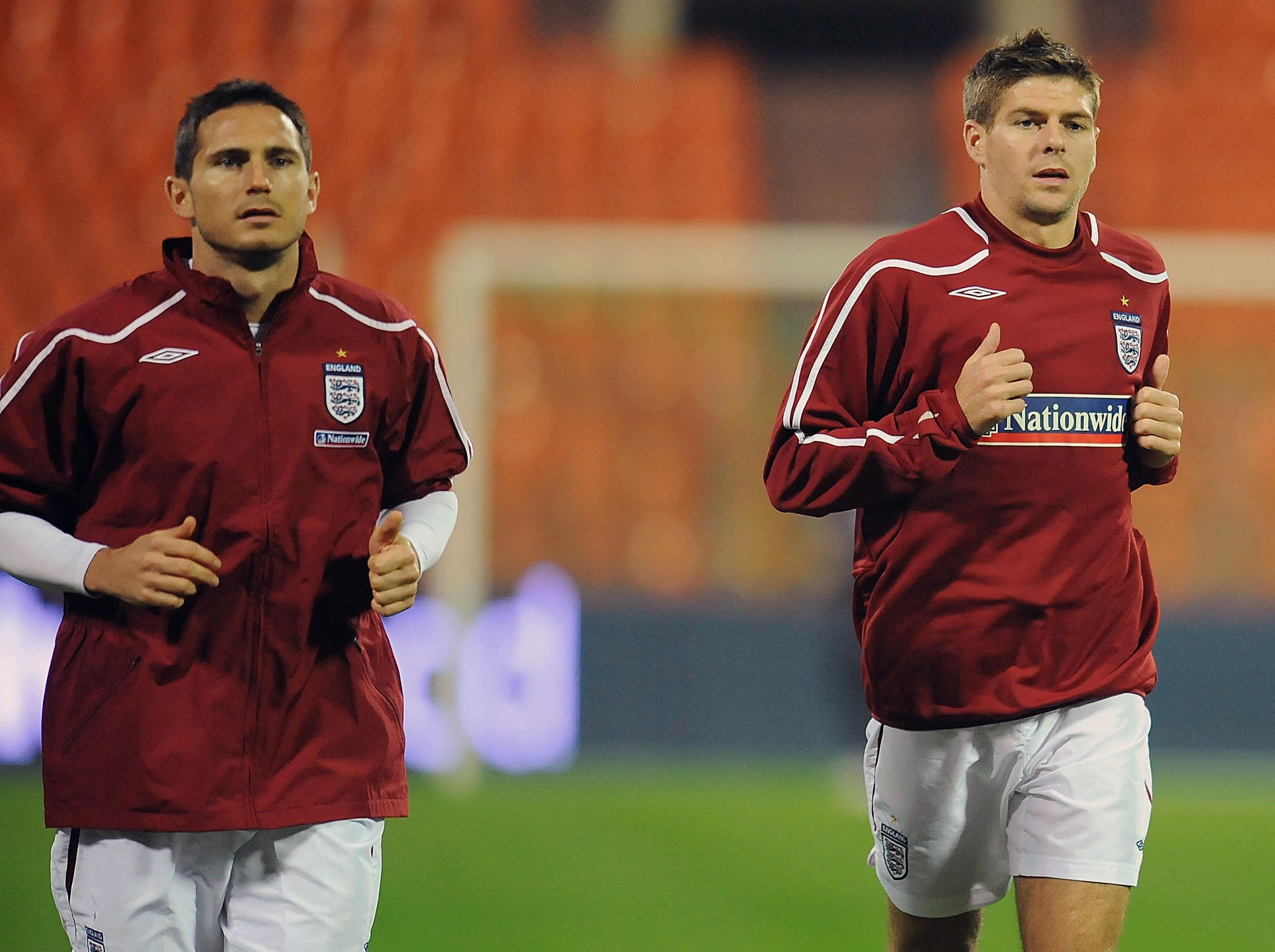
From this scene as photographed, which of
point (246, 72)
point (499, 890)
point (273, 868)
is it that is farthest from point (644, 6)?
point (273, 868)

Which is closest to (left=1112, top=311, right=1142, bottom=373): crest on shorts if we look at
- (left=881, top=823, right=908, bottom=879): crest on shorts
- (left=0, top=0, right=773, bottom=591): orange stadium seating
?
(left=881, top=823, right=908, bottom=879): crest on shorts

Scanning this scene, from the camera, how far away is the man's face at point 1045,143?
3205mm

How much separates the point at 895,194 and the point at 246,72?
16.4 feet

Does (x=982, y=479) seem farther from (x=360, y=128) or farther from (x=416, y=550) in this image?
(x=360, y=128)

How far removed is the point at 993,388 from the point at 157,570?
1483mm

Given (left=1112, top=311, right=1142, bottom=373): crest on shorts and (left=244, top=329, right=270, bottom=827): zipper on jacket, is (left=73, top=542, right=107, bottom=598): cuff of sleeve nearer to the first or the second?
(left=244, top=329, right=270, bottom=827): zipper on jacket

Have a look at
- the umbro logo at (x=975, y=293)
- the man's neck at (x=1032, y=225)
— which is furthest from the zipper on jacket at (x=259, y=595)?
the man's neck at (x=1032, y=225)

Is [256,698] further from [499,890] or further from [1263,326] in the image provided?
[1263,326]

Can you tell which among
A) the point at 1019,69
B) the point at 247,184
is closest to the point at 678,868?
the point at 1019,69

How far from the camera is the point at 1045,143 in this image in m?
3.20

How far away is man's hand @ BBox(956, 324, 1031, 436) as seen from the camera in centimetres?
295

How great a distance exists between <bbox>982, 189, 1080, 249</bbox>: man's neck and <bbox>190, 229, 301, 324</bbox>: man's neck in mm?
1392

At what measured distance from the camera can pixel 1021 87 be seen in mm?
3227

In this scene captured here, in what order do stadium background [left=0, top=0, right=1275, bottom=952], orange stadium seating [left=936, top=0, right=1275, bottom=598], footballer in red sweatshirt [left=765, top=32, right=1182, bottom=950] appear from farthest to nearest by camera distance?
orange stadium seating [left=936, top=0, right=1275, bottom=598]
stadium background [left=0, top=0, right=1275, bottom=952]
footballer in red sweatshirt [left=765, top=32, right=1182, bottom=950]
